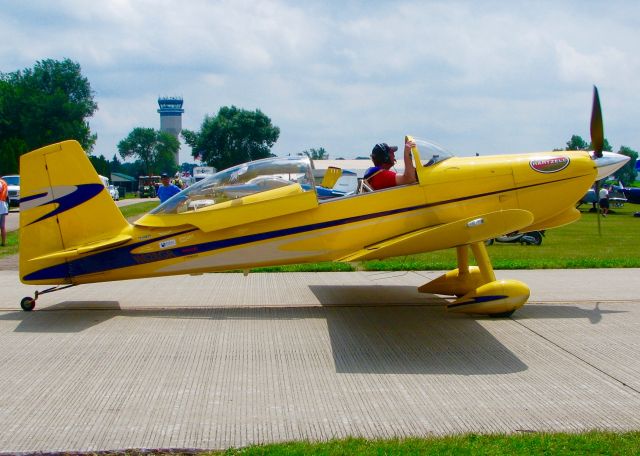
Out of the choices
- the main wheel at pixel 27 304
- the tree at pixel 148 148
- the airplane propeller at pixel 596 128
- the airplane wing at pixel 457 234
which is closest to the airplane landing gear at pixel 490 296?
the airplane wing at pixel 457 234

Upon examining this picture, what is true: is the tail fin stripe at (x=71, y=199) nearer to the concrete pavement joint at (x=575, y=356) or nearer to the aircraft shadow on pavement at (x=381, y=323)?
the aircraft shadow on pavement at (x=381, y=323)

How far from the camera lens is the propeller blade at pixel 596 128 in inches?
326

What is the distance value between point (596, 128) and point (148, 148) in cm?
17211

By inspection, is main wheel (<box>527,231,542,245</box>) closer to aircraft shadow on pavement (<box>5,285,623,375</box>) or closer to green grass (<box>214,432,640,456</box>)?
aircraft shadow on pavement (<box>5,285,623,375</box>)

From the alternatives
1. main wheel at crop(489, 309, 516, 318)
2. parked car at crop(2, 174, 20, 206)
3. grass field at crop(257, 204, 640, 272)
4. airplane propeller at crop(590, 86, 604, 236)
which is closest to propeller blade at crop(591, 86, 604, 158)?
airplane propeller at crop(590, 86, 604, 236)

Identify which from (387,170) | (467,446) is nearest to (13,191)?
(387,170)

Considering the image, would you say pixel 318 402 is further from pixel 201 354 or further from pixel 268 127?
pixel 268 127

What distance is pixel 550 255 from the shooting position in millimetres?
13898

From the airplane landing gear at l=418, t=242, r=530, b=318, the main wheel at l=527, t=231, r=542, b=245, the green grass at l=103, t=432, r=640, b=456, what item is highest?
the airplane landing gear at l=418, t=242, r=530, b=318

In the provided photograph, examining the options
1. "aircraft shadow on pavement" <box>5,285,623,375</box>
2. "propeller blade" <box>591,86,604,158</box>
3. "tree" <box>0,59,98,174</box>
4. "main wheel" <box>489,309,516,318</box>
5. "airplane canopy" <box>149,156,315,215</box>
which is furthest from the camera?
"tree" <box>0,59,98,174</box>

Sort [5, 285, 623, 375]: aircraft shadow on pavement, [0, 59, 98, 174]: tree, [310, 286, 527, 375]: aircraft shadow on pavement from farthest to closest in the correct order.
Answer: [0, 59, 98, 174]: tree, [5, 285, 623, 375]: aircraft shadow on pavement, [310, 286, 527, 375]: aircraft shadow on pavement

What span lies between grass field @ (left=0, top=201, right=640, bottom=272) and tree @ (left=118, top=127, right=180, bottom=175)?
157 metres

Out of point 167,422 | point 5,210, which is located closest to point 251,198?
point 167,422

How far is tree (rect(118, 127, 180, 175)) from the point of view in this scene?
172 m
